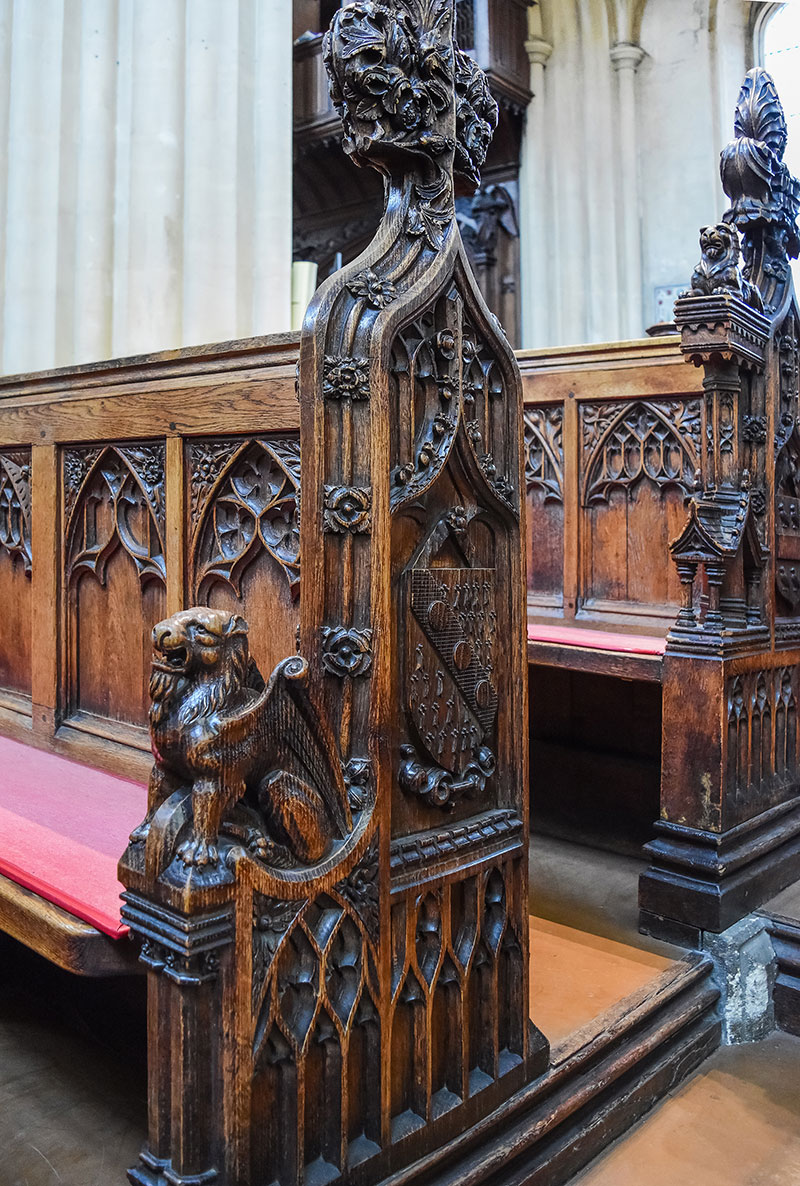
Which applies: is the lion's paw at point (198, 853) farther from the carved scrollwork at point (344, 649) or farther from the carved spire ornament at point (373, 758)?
the carved scrollwork at point (344, 649)

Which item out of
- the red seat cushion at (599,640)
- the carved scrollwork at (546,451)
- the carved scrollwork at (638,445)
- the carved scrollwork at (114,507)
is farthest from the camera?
the carved scrollwork at (546,451)

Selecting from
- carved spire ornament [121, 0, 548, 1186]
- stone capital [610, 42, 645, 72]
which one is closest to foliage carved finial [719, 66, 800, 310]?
carved spire ornament [121, 0, 548, 1186]

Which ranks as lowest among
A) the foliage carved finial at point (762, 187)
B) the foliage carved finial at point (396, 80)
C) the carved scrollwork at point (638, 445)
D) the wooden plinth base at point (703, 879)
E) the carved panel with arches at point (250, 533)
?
the wooden plinth base at point (703, 879)

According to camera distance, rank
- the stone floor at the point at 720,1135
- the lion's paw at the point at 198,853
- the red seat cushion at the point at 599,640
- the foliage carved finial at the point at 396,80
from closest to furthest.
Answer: the lion's paw at the point at 198,853 → the foliage carved finial at the point at 396,80 → the stone floor at the point at 720,1135 → the red seat cushion at the point at 599,640

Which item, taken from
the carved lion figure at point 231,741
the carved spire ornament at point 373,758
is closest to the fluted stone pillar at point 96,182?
the carved spire ornament at point 373,758

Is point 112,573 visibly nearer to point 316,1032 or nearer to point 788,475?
point 316,1032

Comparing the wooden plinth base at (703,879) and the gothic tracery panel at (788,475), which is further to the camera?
the gothic tracery panel at (788,475)

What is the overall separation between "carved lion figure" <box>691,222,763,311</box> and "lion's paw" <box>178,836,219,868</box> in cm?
189

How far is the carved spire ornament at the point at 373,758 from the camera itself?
1.20 m

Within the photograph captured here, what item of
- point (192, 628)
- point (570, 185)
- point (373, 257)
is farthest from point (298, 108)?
point (192, 628)

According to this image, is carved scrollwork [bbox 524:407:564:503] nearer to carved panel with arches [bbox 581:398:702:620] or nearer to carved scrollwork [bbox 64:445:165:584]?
carved panel with arches [bbox 581:398:702:620]

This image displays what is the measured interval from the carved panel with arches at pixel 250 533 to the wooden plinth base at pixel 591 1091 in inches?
32.8

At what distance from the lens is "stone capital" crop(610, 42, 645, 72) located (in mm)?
7004

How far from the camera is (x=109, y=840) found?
1.66m
